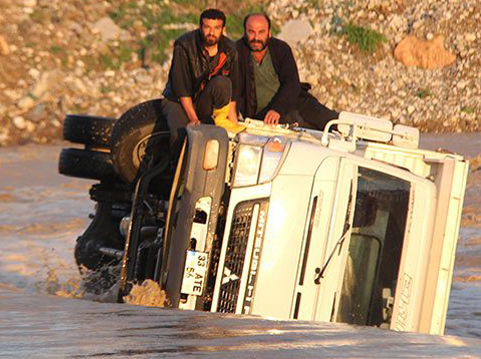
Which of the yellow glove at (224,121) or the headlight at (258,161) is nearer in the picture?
the headlight at (258,161)

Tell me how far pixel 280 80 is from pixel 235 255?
2481 millimetres

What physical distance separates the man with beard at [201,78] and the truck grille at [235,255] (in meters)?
1.24

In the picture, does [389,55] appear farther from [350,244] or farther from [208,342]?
[208,342]

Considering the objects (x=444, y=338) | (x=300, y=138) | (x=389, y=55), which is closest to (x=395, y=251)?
(x=300, y=138)

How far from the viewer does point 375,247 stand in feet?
26.6

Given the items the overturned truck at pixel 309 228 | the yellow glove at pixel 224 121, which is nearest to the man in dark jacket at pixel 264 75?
the yellow glove at pixel 224 121

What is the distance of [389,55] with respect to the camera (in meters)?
23.9

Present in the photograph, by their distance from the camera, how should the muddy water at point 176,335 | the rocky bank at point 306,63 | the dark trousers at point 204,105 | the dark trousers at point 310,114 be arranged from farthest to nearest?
1. the rocky bank at point 306,63
2. the dark trousers at point 310,114
3. the dark trousers at point 204,105
4. the muddy water at point 176,335

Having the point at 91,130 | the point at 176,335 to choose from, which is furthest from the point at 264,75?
the point at 176,335

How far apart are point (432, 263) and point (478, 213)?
8.03 metres

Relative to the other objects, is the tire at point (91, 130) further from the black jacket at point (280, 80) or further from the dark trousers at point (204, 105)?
the dark trousers at point (204, 105)

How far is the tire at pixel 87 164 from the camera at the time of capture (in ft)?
34.5

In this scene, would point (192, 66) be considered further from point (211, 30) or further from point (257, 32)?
point (257, 32)

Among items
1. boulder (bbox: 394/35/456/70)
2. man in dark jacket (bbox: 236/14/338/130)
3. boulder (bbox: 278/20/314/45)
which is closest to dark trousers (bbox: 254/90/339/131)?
man in dark jacket (bbox: 236/14/338/130)
